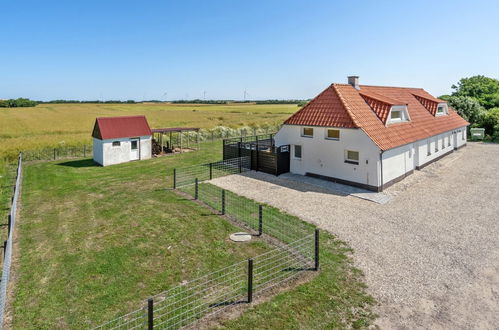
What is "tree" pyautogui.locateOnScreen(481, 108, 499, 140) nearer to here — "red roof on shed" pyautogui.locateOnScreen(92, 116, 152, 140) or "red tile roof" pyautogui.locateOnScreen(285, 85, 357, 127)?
"red tile roof" pyautogui.locateOnScreen(285, 85, 357, 127)

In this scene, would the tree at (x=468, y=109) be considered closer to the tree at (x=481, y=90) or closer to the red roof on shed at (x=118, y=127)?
the tree at (x=481, y=90)

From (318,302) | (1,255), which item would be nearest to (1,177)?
(1,255)

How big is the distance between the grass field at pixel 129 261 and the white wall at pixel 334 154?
7.42 metres

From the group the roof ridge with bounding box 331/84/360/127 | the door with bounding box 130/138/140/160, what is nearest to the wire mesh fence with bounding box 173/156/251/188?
the door with bounding box 130/138/140/160

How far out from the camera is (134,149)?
2941 cm

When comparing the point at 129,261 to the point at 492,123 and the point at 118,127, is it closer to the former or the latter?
the point at 118,127

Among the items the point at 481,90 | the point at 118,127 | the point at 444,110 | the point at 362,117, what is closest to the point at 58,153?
the point at 118,127

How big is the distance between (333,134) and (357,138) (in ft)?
6.25

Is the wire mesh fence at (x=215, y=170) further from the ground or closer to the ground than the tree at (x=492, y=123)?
closer to the ground

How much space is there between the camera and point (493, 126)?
38.2 meters

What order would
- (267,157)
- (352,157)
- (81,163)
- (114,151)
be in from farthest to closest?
(81,163)
(114,151)
(267,157)
(352,157)

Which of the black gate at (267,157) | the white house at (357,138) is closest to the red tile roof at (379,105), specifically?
the white house at (357,138)

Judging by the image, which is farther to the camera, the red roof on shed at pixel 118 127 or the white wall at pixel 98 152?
the red roof on shed at pixel 118 127

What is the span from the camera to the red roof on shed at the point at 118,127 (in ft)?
89.9
